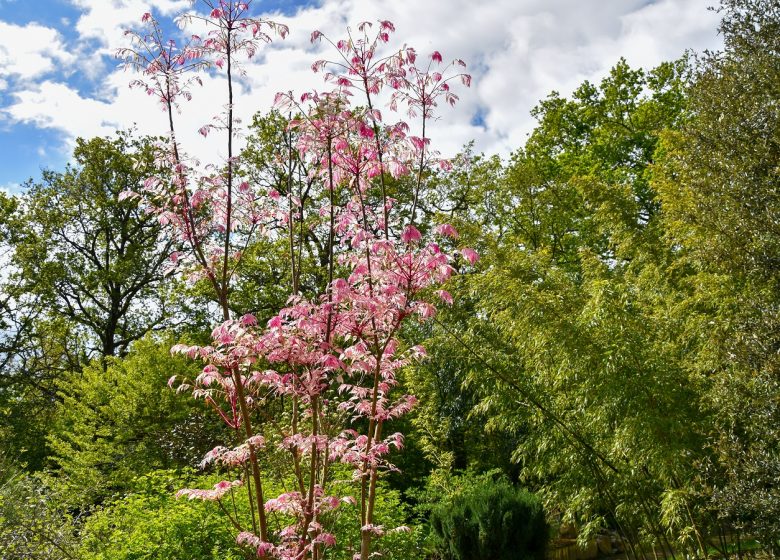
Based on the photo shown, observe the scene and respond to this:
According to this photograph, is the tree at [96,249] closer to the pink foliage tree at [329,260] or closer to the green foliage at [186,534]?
the green foliage at [186,534]

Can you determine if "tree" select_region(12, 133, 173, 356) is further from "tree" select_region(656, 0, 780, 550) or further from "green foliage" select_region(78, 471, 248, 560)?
"tree" select_region(656, 0, 780, 550)

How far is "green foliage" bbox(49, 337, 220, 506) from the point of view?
8484 millimetres

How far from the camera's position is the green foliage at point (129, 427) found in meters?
8.48

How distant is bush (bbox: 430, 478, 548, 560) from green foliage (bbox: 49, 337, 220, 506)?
3.56m

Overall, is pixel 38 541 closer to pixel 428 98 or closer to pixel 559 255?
pixel 428 98

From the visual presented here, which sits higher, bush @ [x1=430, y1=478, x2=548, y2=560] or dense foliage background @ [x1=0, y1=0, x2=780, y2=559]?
dense foliage background @ [x1=0, y1=0, x2=780, y2=559]

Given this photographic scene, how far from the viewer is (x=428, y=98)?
3201 mm

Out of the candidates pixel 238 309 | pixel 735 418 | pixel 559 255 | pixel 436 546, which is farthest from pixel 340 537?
pixel 559 255

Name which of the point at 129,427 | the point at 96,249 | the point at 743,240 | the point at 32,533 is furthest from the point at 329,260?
the point at 96,249

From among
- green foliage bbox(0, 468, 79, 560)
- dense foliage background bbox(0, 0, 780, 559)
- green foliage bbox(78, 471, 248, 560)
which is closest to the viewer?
dense foliage background bbox(0, 0, 780, 559)

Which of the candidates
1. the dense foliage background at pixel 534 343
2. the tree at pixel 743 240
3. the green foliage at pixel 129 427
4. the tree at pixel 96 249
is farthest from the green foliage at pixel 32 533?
the tree at pixel 96 249

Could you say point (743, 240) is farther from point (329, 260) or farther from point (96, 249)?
point (96, 249)

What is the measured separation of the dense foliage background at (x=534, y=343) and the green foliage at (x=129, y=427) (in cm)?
4

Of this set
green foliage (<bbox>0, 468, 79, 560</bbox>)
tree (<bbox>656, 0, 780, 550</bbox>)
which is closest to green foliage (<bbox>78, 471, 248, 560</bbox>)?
green foliage (<bbox>0, 468, 79, 560</bbox>)
